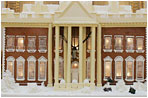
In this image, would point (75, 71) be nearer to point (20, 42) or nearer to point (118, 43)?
point (118, 43)

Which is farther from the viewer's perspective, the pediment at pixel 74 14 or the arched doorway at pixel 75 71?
the arched doorway at pixel 75 71

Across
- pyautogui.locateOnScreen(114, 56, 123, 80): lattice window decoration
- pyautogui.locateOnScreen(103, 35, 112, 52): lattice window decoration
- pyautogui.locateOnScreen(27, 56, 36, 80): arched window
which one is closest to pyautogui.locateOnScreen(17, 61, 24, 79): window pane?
pyautogui.locateOnScreen(27, 56, 36, 80): arched window

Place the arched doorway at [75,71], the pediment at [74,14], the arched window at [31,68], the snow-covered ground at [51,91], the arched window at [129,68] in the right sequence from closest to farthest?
the snow-covered ground at [51,91]
the pediment at [74,14]
the arched doorway at [75,71]
the arched window at [129,68]
the arched window at [31,68]

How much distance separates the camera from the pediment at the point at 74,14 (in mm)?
20156

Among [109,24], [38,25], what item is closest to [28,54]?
[38,25]

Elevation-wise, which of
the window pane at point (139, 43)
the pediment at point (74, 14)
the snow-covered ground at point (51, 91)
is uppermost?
the pediment at point (74, 14)

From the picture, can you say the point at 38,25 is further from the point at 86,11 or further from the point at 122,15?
the point at 122,15

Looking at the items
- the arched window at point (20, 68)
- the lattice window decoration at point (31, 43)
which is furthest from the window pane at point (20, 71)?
the lattice window decoration at point (31, 43)

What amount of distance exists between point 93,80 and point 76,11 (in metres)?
6.38

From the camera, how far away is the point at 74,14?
20.3m

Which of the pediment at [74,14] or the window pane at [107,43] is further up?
the pediment at [74,14]

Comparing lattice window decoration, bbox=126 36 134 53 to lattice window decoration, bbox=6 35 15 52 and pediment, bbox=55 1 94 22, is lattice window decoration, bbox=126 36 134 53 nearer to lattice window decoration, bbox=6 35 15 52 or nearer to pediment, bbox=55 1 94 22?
pediment, bbox=55 1 94 22

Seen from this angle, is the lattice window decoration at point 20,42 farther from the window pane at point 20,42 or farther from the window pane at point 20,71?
the window pane at point 20,71

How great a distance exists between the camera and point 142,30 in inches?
867
